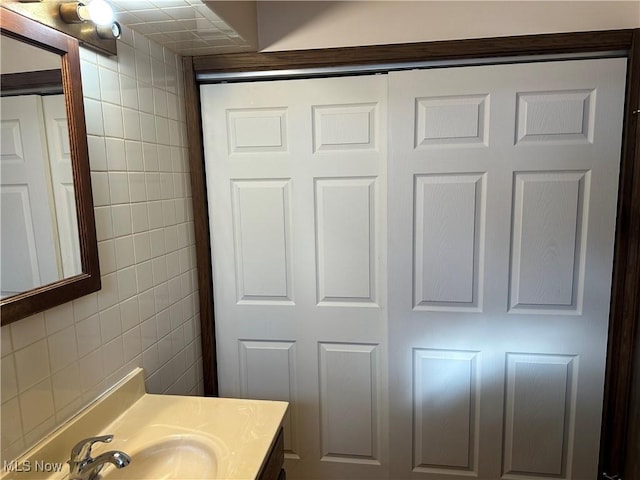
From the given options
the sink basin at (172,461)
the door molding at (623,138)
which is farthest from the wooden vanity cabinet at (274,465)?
the door molding at (623,138)

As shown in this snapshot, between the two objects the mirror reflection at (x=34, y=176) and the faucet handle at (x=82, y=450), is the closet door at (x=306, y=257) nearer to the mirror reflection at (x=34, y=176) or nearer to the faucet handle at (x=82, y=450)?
the mirror reflection at (x=34, y=176)

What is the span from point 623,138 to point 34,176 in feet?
5.88

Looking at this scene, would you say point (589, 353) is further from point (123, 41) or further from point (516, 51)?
point (123, 41)

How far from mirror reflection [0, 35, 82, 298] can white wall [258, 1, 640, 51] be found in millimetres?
880

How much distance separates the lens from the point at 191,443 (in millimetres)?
1171

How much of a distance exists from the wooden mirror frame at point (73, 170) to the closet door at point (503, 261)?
3.36 feet

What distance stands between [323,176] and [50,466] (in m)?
1.22

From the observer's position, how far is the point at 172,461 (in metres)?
1.17

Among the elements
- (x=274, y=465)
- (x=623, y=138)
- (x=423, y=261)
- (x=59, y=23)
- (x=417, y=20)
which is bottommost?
(x=274, y=465)

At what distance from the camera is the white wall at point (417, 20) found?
1.52 m

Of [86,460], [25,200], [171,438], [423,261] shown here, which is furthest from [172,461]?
[423,261]

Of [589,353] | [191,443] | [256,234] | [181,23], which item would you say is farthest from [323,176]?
[589,353]

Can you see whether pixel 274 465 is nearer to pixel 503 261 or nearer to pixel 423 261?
pixel 423 261

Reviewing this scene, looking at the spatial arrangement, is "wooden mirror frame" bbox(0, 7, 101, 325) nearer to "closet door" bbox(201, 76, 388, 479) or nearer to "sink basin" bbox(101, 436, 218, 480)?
"sink basin" bbox(101, 436, 218, 480)
